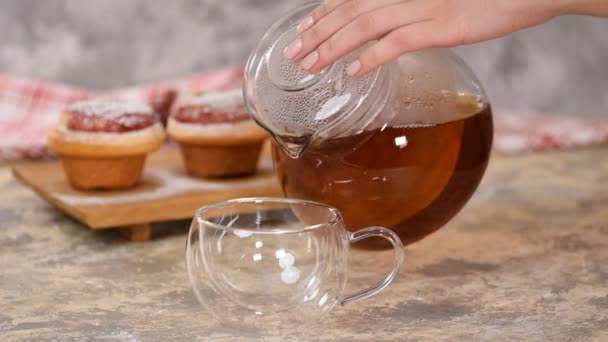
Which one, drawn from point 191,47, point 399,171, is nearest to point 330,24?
point 399,171

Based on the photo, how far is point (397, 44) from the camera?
0.93 metres

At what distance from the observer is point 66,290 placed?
1.01 meters

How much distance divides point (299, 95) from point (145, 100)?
3.65 feet

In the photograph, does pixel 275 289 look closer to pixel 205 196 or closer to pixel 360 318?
pixel 360 318

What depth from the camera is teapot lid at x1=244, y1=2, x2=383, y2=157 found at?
0.94 meters

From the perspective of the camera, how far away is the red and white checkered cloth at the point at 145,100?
1746 mm

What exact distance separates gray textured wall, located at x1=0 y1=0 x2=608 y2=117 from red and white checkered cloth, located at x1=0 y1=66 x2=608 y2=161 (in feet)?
0.46

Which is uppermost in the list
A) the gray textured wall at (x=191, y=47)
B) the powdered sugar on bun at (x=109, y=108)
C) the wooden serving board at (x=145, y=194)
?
the powdered sugar on bun at (x=109, y=108)

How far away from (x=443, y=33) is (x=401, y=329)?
0.30 m

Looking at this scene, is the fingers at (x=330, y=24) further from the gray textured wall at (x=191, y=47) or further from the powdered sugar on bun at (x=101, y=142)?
the gray textured wall at (x=191, y=47)

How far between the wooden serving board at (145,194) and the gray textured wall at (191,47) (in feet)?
3.61

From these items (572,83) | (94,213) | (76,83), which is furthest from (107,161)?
(572,83)

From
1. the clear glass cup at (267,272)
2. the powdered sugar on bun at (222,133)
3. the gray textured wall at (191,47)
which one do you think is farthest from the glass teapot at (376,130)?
the gray textured wall at (191,47)

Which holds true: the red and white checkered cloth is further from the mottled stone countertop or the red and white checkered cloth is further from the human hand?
the human hand
